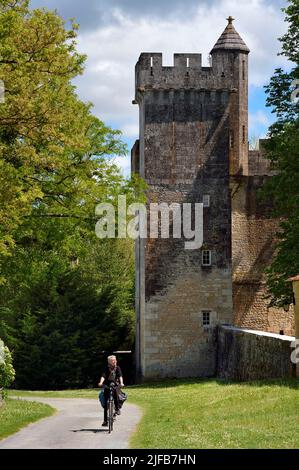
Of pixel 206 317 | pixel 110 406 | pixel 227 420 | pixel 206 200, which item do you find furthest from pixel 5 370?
pixel 206 200

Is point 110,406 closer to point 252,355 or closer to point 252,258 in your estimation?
point 252,355

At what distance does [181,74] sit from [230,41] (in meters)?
4.74

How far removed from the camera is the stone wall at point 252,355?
24.4 meters

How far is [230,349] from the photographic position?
34094 mm

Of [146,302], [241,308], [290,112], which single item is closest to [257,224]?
[241,308]

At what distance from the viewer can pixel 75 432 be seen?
1766 centimetres

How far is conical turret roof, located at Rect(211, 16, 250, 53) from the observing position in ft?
140

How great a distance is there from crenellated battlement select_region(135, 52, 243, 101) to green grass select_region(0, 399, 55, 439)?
58.3 feet

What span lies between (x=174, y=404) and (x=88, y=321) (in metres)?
16.7

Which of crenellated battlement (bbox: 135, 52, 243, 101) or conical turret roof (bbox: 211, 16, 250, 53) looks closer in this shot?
crenellated battlement (bbox: 135, 52, 243, 101)

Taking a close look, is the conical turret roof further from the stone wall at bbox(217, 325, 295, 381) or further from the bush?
the bush

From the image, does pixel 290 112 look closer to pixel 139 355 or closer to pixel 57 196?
pixel 57 196

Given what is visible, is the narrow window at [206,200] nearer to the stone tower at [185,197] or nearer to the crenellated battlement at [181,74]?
the stone tower at [185,197]

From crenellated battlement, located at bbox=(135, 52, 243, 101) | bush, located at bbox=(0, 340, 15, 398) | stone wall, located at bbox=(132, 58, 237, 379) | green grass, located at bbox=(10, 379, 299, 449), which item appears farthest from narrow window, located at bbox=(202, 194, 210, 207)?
bush, located at bbox=(0, 340, 15, 398)
